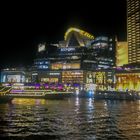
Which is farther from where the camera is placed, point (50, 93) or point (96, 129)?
point (50, 93)

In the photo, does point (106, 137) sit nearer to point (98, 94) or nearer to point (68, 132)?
point (68, 132)

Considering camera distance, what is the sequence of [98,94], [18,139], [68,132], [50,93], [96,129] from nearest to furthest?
[18,139] → [68,132] → [96,129] → [50,93] → [98,94]

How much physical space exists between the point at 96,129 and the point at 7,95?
7425 centimetres

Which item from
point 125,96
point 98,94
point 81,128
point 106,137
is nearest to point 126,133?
point 106,137

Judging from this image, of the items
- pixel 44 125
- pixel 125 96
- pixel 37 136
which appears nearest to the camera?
pixel 37 136

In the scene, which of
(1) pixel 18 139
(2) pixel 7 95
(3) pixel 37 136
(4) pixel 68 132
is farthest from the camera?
(2) pixel 7 95

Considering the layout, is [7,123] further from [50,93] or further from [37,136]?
[50,93]

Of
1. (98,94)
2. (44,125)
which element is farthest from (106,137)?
(98,94)

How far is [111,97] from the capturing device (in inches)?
5743

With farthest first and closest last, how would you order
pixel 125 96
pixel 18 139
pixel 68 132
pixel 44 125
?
pixel 125 96 → pixel 44 125 → pixel 68 132 → pixel 18 139

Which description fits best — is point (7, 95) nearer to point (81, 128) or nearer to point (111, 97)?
point (111, 97)

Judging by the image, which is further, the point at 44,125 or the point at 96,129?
the point at 44,125

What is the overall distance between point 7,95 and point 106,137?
79.8 metres

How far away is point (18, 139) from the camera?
3272 cm
